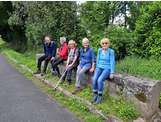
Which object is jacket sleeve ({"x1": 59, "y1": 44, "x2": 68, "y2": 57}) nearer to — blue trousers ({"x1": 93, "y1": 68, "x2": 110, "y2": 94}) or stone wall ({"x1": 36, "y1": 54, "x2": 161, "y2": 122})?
blue trousers ({"x1": 93, "y1": 68, "x2": 110, "y2": 94})

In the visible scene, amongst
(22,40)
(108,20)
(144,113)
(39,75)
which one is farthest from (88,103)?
(22,40)

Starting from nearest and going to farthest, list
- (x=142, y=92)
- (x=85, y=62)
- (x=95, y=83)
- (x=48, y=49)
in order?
(x=142, y=92) < (x=95, y=83) < (x=85, y=62) < (x=48, y=49)

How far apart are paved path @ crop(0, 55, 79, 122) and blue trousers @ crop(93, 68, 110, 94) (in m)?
0.96

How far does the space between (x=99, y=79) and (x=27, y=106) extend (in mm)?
2018

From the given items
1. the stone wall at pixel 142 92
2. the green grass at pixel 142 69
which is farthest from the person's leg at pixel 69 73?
the stone wall at pixel 142 92

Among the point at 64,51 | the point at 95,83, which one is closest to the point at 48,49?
the point at 64,51

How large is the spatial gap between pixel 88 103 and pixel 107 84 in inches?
30.5

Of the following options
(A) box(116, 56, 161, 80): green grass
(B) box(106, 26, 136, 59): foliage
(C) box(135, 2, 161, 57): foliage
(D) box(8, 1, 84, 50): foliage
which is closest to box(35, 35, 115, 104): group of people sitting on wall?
(A) box(116, 56, 161, 80): green grass

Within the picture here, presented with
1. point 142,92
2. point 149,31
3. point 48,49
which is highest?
point 149,31

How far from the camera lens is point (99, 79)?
8.66m

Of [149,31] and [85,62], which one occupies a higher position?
[149,31]

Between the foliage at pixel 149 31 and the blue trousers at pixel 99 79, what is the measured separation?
13.9 ft

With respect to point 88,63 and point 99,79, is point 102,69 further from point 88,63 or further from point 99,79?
point 88,63

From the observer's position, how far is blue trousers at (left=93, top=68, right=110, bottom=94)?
8.63 metres
